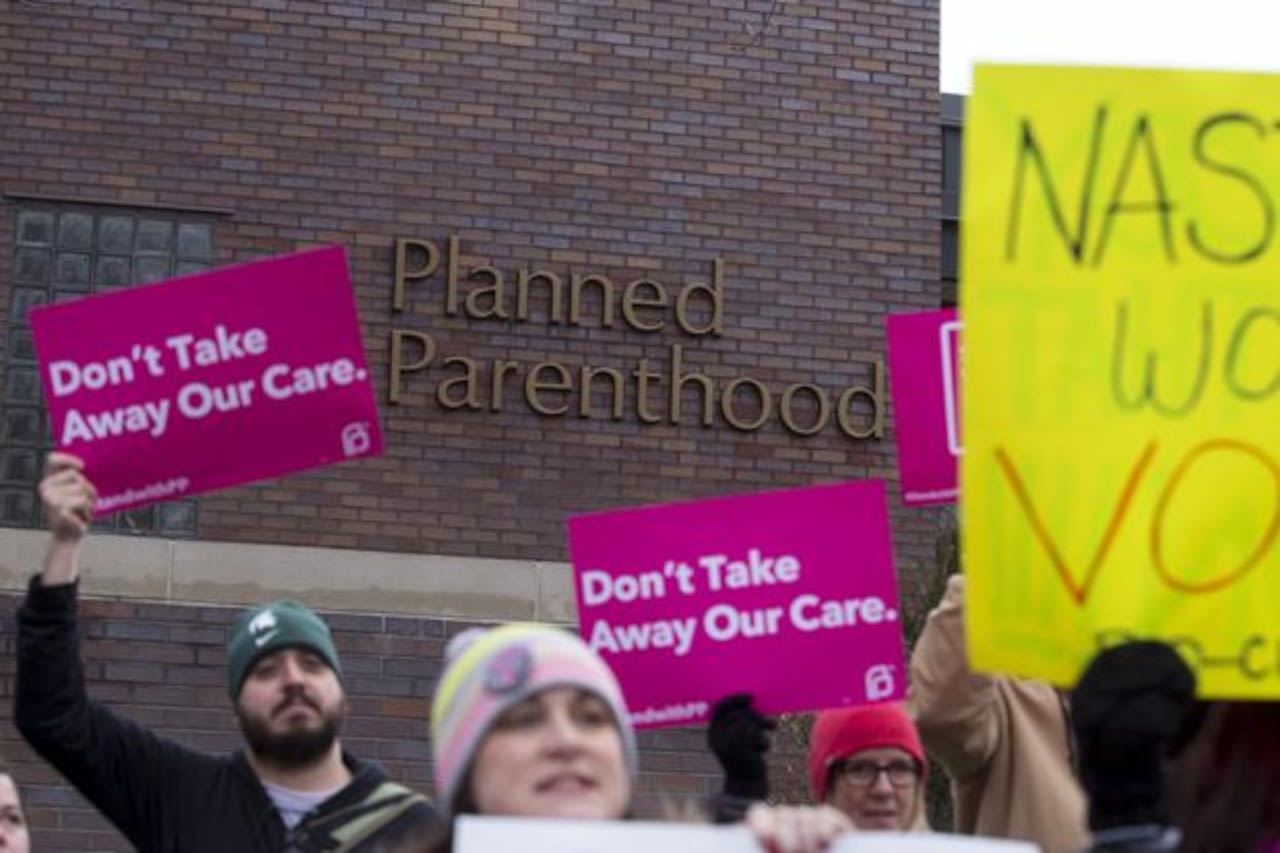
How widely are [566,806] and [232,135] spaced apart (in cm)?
879

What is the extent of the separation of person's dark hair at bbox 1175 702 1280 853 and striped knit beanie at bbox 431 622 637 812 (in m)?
0.78

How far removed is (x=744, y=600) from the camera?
16.5 ft

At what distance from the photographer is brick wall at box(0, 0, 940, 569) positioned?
11.4m

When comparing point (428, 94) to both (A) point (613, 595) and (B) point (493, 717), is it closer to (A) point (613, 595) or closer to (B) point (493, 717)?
(A) point (613, 595)

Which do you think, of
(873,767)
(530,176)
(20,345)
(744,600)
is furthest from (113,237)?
(873,767)

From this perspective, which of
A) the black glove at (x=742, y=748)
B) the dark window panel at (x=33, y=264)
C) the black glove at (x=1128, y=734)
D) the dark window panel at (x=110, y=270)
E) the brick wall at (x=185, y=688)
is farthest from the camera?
the dark window panel at (x=110, y=270)

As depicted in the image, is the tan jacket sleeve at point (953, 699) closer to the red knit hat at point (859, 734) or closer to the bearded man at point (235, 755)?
the red knit hat at point (859, 734)

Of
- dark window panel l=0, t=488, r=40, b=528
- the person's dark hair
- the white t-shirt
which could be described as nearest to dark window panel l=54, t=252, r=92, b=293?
dark window panel l=0, t=488, r=40, b=528

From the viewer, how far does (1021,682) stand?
511cm

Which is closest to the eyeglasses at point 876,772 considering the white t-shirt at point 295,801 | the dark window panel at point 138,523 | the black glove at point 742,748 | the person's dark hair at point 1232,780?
the black glove at point 742,748

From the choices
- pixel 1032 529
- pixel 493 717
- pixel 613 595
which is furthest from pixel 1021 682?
pixel 493 717

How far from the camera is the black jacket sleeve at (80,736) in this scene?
16.8ft

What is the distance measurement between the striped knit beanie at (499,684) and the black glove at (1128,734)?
61cm

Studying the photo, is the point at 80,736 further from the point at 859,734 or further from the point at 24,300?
the point at 24,300
